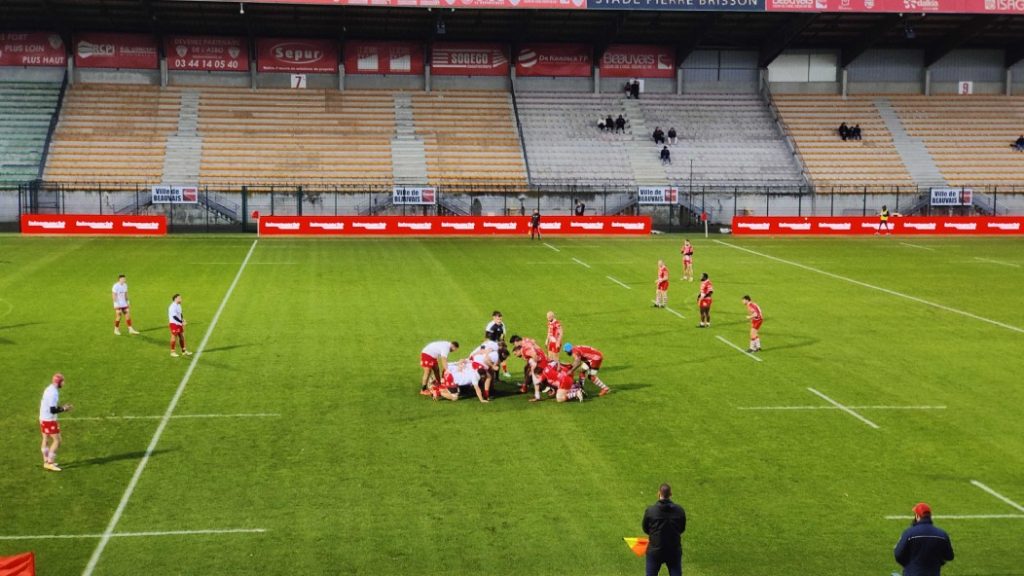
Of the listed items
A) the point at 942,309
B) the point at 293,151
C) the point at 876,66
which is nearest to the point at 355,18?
the point at 293,151

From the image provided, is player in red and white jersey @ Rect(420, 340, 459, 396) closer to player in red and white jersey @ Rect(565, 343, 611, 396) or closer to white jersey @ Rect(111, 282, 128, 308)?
player in red and white jersey @ Rect(565, 343, 611, 396)

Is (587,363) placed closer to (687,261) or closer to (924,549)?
(924,549)

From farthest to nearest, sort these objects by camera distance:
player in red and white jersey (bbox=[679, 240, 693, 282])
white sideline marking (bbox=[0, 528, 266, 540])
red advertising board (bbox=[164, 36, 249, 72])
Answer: red advertising board (bbox=[164, 36, 249, 72])
player in red and white jersey (bbox=[679, 240, 693, 282])
white sideline marking (bbox=[0, 528, 266, 540])

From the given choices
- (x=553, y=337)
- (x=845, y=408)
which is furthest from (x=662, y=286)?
(x=845, y=408)

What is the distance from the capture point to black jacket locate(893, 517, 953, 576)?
12.1m

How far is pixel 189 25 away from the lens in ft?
243

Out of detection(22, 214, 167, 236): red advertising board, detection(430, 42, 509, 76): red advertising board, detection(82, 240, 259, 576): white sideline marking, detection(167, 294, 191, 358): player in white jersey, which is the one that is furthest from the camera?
detection(430, 42, 509, 76): red advertising board

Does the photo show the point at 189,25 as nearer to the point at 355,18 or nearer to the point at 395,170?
the point at 355,18

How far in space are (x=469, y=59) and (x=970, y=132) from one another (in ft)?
119

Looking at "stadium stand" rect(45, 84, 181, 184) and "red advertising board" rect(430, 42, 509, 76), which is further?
"red advertising board" rect(430, 42, 509, 76)

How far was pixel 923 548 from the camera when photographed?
12.1 metres

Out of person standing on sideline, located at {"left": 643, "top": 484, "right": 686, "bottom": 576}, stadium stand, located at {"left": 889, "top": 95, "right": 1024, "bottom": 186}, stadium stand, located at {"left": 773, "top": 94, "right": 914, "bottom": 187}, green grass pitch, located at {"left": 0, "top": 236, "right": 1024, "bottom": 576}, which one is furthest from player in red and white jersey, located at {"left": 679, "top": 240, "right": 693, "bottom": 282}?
stadium stand, located at {"left": 889, "top": 95, "right": 1024, "bottom": 186}

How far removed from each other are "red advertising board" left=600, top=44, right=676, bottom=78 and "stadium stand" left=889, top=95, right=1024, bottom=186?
17.1 m

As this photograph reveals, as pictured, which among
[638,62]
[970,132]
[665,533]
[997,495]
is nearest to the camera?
[665,533]
